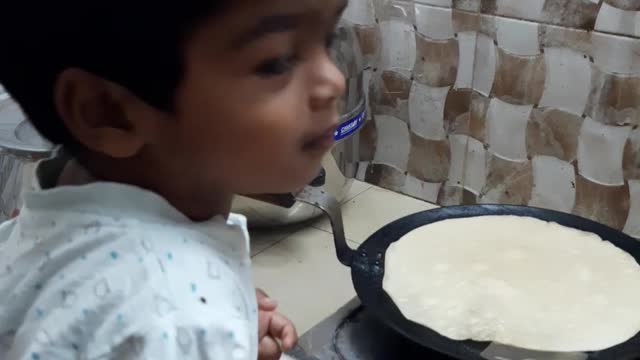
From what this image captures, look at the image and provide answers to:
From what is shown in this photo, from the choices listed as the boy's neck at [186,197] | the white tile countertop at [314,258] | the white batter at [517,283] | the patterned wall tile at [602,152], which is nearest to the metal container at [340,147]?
the white tile countertop at [314,258]

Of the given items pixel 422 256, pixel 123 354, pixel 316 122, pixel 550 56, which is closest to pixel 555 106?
pixel 550 56

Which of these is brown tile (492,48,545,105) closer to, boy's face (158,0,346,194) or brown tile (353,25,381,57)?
brown tile (353,25,381,57)

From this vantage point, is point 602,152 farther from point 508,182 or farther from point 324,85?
point 324,85

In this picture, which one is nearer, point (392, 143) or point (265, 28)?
point (265, 28)

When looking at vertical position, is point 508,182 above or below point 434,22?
below

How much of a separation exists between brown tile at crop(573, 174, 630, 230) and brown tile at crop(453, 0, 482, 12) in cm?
24

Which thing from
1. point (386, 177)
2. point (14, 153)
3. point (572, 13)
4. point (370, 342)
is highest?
point (572, 13)

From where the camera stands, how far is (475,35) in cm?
94

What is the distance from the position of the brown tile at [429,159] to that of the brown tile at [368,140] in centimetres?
6

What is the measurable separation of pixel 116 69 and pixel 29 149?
356 millimetres

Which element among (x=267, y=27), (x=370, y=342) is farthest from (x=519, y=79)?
(x=267, y=27)

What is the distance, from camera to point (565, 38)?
2.84 feet

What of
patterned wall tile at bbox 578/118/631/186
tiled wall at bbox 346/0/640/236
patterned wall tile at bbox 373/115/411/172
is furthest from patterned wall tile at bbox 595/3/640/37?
patterned wall tile at bbox 373/115/411/172

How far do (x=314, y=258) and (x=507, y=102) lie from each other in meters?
0.31
